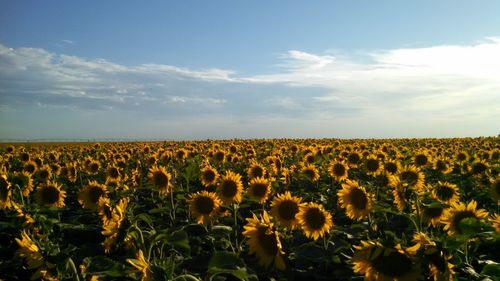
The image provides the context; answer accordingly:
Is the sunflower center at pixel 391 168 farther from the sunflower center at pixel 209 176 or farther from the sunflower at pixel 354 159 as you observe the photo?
the sunflower center at pixel 209 176

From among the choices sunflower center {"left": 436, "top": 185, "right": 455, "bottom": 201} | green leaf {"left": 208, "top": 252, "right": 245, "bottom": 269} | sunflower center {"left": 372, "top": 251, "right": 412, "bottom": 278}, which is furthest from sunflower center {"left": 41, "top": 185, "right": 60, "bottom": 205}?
sunflower center {"left": 436, "top": 185, "right": 455, "bottom": 201}

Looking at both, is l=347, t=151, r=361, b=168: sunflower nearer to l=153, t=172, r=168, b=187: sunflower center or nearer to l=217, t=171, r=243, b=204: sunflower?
l=217, t=171, r=243, b=204: sunflower

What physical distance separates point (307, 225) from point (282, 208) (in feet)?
1.64

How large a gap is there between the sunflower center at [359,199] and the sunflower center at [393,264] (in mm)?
3636

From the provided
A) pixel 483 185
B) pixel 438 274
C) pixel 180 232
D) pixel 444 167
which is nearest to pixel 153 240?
pixel 180 232

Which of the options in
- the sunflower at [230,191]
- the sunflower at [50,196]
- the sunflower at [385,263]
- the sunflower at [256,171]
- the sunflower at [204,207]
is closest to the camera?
the sunflower at [385,263]

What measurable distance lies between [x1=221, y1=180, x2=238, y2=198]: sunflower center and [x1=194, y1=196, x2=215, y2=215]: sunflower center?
78cm

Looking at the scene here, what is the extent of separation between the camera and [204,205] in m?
6.80

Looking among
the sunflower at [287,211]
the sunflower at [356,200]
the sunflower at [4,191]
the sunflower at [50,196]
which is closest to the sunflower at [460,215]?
the sunflower at [356,200]

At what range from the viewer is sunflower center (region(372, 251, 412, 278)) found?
2791 mm

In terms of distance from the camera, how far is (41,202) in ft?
28.2

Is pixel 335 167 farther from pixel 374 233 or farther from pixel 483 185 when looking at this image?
pixel 374 233

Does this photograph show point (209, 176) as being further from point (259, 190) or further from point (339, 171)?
point (339, 171)

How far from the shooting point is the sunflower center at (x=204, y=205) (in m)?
6.79
